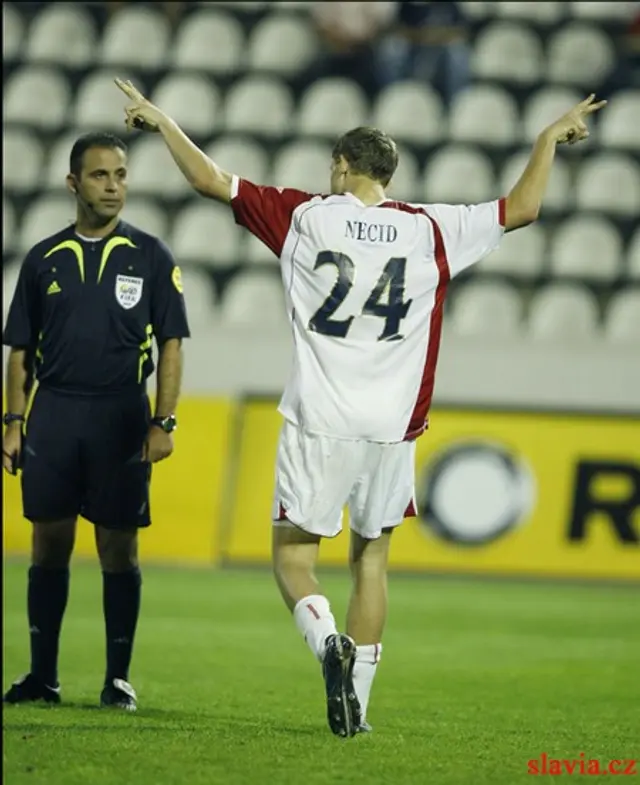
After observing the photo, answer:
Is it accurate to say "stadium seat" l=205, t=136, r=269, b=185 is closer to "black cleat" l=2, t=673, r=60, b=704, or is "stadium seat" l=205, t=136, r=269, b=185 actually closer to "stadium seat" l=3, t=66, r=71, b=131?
"stadium seat" l=3, t=66, r=71, b=131

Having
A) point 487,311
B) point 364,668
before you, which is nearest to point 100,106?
point 487,311

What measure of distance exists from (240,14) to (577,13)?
3.35m

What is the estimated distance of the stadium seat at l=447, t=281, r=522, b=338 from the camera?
14.7m

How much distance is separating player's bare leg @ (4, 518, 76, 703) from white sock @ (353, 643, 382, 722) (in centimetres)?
123

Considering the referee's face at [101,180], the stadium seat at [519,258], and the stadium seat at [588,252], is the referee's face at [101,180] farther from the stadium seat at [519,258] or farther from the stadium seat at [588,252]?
the stadium seat at [588,252]

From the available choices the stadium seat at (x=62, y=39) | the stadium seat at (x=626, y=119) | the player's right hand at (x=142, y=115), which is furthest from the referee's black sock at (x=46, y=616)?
the stadium seat at (x=62, y=39)

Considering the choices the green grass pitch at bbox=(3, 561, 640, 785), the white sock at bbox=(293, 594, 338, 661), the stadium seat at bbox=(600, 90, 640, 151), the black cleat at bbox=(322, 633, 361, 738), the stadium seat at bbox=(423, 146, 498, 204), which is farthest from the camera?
the stadium seat at bbox=(600, 90, 640, 151)

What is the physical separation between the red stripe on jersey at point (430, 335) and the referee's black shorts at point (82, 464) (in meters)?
1.13

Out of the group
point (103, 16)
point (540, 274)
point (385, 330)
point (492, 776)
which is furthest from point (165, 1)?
point (492, 776)

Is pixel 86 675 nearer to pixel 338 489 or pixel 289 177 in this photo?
pixel 338 489

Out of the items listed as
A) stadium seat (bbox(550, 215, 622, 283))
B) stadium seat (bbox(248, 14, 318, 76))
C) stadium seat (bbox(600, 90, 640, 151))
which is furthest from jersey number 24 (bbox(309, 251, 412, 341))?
stadium seat (bbox(248, 14, 318, 76))

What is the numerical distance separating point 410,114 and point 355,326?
10827mm

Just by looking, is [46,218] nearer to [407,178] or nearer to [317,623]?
[407,178]

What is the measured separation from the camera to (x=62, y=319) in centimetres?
625
